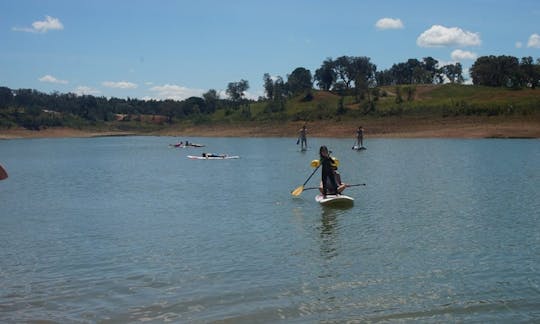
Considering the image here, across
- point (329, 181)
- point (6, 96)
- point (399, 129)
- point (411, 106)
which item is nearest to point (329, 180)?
point (329, 181)

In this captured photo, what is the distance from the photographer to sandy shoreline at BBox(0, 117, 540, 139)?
221 feet

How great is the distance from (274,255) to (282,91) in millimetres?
127163

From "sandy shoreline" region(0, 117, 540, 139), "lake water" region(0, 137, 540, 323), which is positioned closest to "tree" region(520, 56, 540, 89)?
"sandy shoreline" region(0, 117, 540, 139)

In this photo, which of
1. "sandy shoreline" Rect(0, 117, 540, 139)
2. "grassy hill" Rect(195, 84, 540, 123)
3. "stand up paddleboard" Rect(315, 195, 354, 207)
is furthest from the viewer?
"grassy hill" Rect(195, 84, 540, 123)

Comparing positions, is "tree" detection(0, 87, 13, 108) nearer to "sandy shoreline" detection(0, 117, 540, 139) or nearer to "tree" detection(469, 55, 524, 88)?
"sandy shoreline" detection(0, 117, 540, 139)

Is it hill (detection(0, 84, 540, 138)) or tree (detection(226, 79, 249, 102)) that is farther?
tree (detection(226, 79, 249, 102))

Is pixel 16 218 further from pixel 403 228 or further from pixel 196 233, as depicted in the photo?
pixel 403 228

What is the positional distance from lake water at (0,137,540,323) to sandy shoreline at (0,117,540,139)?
42.6 meters

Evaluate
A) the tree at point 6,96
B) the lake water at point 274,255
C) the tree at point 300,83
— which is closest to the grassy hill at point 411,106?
the tree at point 300,83

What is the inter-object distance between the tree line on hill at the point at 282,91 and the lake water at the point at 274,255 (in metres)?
82.5

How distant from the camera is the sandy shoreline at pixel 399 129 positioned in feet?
221

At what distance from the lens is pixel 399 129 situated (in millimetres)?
78000

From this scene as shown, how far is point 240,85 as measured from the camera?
507ft

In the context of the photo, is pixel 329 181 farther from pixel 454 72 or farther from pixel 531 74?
pixel 454 72
